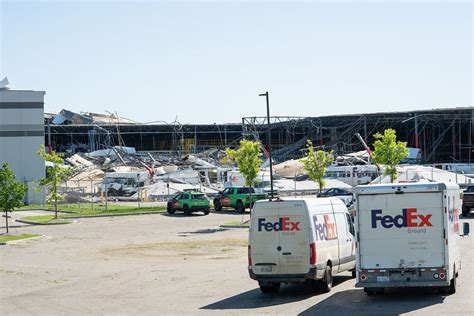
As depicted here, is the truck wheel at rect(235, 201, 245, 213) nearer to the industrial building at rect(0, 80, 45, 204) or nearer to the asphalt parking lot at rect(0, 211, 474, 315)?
the asphalt parking lot at rect(0, 211, 474, 315)

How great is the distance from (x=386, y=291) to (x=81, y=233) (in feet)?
82.9

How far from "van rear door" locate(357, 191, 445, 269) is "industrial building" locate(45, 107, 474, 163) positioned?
285 ft

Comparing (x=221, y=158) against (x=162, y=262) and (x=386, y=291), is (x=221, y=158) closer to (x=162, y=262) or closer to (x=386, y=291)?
(x=162, y=262)

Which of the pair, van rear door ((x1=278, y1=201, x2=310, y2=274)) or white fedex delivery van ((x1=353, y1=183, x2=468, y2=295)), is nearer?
white fedex delivery van ((x1=353, y1=183, x2=468, y2=295))

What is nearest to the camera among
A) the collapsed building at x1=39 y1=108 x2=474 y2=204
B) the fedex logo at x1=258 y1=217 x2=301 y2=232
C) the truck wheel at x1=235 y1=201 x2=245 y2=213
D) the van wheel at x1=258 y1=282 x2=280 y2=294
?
the fedex logo at x1=258 y1=217 x2=301 y2=232

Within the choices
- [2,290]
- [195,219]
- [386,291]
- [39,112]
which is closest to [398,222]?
[386,291]

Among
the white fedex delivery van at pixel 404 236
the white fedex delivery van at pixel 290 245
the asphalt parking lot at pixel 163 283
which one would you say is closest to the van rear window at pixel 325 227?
the white fedex delivery van at pixel 290 245

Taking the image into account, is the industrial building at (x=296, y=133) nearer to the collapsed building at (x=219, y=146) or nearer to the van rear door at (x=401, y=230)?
the collapsed building at (x=219, y=146)

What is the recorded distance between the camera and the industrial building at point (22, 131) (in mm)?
73688

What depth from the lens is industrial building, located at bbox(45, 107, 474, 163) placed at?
364ft

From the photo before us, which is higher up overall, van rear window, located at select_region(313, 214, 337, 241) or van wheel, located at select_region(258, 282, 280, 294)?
van rear window, located at select_region(313, 214, 337, 241)

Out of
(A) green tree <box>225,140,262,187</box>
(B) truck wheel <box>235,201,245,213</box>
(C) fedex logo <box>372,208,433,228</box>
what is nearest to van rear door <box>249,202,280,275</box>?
(C) fedex logo <box>372,208,433,228</box>

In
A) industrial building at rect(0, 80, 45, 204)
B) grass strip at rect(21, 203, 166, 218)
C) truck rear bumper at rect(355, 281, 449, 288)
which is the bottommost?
truck rear bumper at rect(355, 281, 449, 288)

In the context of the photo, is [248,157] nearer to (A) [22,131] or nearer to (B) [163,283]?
(B) [163,283]
